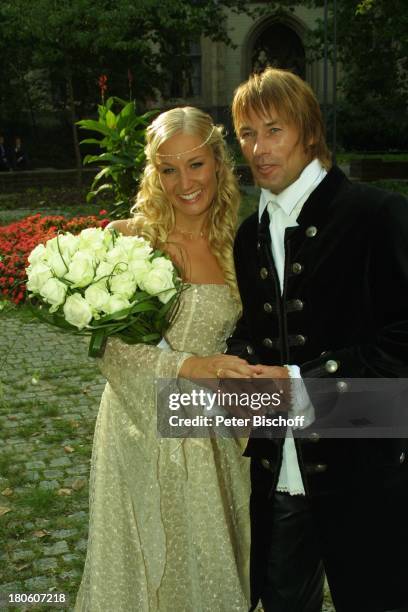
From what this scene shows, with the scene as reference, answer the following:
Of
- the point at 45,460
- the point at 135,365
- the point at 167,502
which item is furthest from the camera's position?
the point at 45,460

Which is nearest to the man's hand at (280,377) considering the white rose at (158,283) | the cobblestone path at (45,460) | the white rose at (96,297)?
the white rose at (158,283)

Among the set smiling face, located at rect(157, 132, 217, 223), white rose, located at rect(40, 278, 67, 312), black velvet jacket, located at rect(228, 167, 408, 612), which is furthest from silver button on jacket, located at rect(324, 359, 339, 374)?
smiling face, located at rect(157, 132, 217, 223)

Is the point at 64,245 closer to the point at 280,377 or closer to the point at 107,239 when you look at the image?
the point at 107,239

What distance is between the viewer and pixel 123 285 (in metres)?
2.94

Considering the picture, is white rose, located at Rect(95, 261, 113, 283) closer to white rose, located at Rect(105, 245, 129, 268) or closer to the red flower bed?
white rose, located at Rect(105, 245, 129, 268)

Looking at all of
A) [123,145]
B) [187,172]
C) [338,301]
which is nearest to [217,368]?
[338,301]

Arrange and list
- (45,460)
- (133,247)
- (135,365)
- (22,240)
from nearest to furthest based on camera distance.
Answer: (133,247) → (135,365) → (45,460) → (22,240)

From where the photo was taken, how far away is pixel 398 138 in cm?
3206

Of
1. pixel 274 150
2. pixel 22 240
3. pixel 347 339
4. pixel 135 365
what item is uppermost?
pixel 274 150

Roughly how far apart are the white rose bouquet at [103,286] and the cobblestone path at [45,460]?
1.41m

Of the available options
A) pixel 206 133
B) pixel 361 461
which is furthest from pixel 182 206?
pixel 361 461

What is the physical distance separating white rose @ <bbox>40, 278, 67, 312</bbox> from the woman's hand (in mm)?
603

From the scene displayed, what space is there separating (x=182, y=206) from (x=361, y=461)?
4.66ft

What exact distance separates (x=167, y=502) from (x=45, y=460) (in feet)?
9.71
